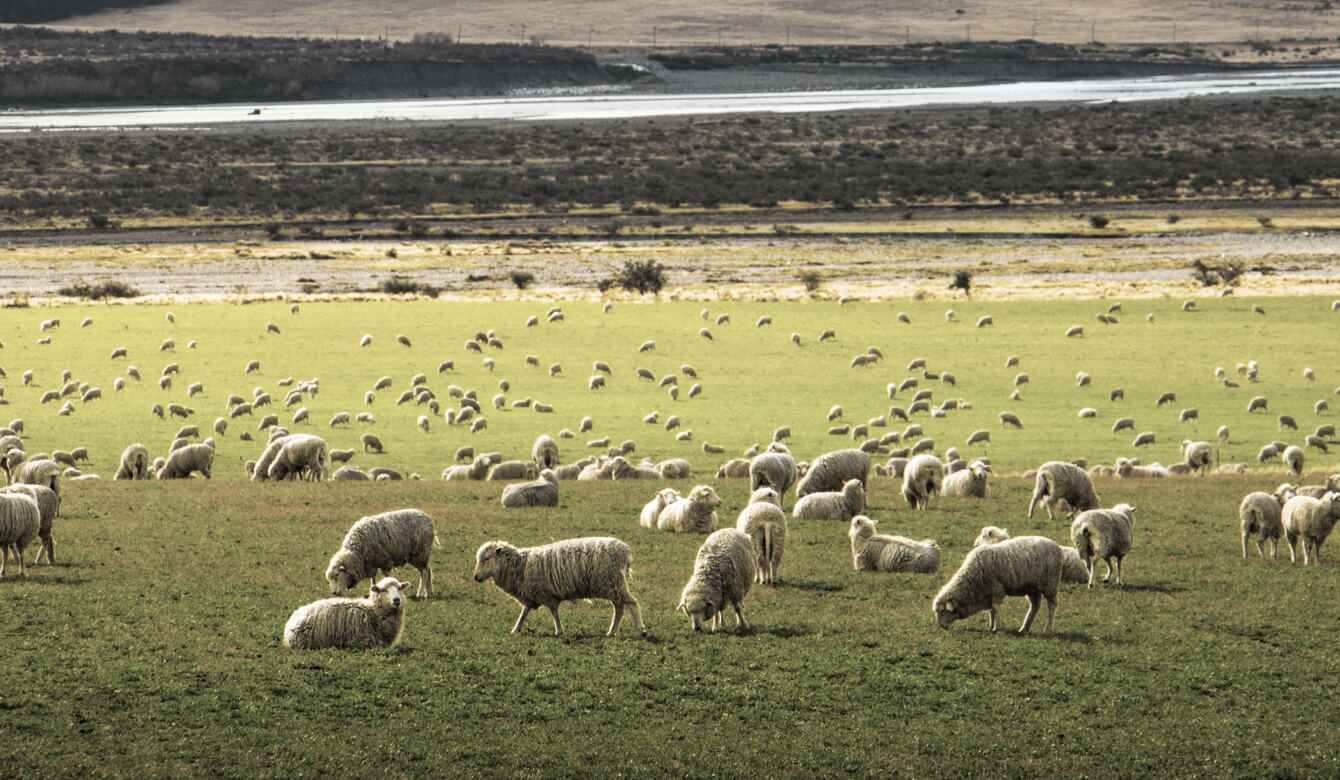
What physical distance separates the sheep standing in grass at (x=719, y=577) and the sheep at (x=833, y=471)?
7.38 meters

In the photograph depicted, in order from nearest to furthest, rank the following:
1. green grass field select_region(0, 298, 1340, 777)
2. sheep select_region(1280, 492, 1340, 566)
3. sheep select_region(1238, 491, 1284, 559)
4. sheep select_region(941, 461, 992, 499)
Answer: green grass field select_region(0, 298, 1340, 777)
sheep select_region(1280, 492, 1340, 566)
sheep select_region(1238, 491, 1284, 559)
sheep select_region(941, 461, 992, 499)

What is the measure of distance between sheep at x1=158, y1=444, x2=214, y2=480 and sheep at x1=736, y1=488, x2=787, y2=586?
1179 cm

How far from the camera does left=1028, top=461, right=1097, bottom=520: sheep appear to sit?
1958 centimetres

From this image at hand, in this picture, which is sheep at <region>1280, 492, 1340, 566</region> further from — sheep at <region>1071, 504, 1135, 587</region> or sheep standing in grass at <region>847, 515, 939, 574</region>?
sheep standing in grass at <region>847, 515, 939, 574</region>

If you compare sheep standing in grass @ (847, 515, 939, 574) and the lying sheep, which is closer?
sheep standing in grass @ (847, 515, 939, 574)

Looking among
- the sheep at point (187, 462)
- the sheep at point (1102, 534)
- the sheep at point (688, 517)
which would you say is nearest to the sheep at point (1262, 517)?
the sheep at point (1102, 534)

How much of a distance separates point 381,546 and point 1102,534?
7.98 meters

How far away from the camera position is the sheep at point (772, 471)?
20.8 meters

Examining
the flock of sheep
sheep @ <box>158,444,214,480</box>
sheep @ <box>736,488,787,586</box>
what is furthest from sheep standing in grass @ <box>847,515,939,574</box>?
sheep @ <box>158,444,214,480</box>

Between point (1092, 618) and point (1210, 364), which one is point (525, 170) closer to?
point (1210, 364)

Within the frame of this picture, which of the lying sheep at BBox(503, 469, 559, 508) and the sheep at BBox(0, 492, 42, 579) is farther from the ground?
the sheep at BBox(0, 492, 42, 579)

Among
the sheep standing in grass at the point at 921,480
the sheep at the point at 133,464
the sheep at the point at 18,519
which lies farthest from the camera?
the sheep at the point at 133,464

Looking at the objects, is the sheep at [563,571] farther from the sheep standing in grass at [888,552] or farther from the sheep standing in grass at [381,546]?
the sheep standing in grass at [888,552]

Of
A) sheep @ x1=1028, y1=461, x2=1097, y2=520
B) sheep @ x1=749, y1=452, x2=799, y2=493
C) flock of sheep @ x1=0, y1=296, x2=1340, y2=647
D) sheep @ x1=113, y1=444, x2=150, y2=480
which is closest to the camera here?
flock of sheep @ x1=0, y1=296, x2=1340, y2=647
